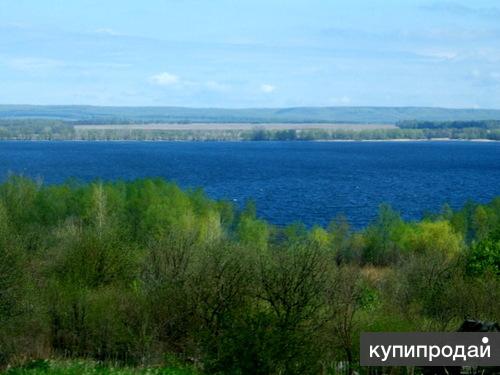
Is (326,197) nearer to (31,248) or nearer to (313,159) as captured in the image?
(31,248)

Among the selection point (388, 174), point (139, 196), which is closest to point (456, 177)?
point (388, 174)

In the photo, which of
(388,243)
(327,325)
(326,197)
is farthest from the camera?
(326,197)

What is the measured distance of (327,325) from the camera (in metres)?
25.4

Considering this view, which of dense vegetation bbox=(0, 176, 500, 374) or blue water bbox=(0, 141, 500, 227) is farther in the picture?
blue water bbox=(0, 141, 500, 227)

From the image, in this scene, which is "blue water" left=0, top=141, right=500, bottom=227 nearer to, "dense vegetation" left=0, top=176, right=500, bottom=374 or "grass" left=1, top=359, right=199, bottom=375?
"dense vegetation" left=0, top=176, right=500, bottom=374

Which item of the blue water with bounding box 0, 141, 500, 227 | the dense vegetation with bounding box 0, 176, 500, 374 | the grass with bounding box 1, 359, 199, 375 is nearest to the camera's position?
the grass with bounding box 1, 359, 199, 375

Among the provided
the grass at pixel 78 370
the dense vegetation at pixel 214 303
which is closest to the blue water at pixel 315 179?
the dense vegetation at pixel 214 303

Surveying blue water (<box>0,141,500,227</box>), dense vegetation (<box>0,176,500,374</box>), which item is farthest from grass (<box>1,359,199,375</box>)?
blue water (<box>0,141,500,227</box>)

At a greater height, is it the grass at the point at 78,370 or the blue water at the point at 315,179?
the grass at the point at 78,370

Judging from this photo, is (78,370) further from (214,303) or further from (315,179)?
(315,179)

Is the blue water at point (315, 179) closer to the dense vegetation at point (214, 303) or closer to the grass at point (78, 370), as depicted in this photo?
the dense vegetation at point (214, 303)

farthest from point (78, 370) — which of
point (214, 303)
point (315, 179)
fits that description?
point (315, 179)

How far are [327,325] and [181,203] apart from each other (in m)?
36.4

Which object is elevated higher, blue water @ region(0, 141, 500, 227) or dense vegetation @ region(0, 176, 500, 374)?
dense vegetation @ region(0, 176, 500, 374)
